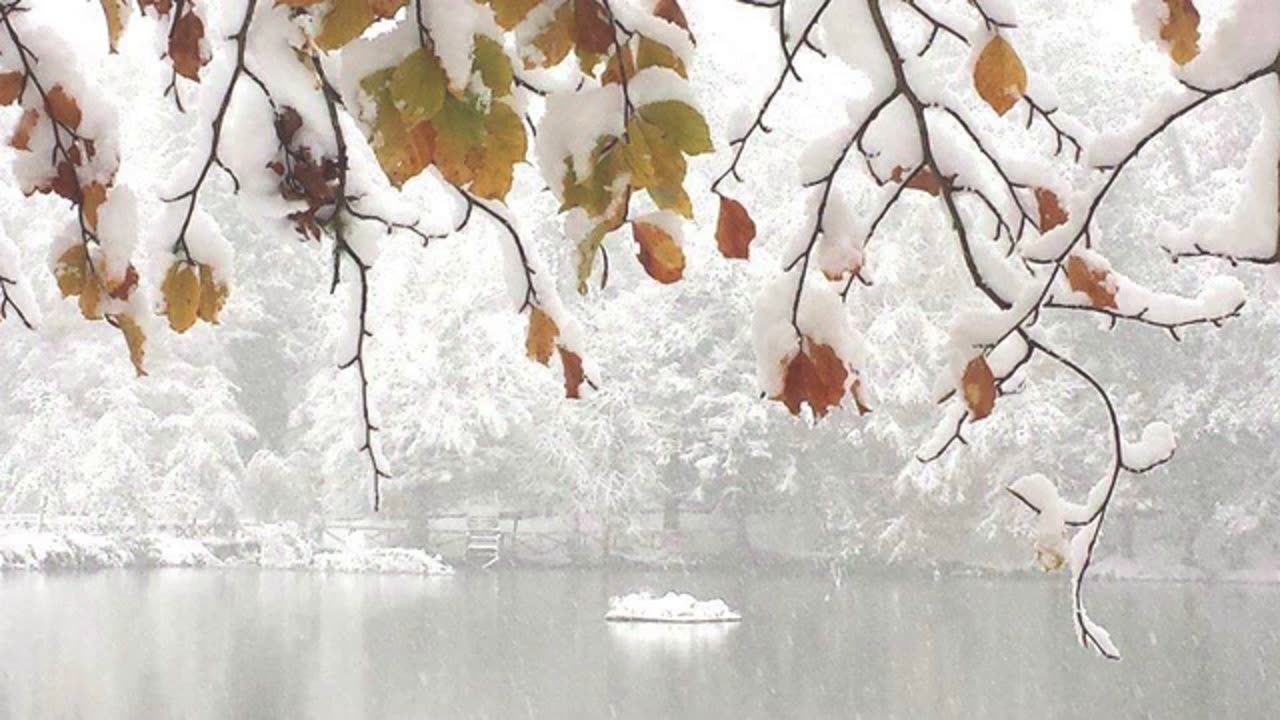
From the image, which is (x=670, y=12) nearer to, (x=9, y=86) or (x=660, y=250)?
(x=660, y=250)

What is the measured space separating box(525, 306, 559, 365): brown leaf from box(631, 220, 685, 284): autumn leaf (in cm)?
17

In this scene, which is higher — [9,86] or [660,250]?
[9,86]

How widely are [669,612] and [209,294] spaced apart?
34.7 feet

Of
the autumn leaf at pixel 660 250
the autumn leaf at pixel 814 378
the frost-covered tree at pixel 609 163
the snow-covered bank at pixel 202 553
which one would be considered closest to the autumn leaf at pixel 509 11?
the frost-covered tree at pixel 609 163

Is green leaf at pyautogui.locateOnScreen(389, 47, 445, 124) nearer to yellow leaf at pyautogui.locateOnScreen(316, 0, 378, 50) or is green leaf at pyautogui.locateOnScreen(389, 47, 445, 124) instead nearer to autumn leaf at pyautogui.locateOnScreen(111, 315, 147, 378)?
yellow leaf at pyautogui.locateOnScreen(316, 0, 378, 50)

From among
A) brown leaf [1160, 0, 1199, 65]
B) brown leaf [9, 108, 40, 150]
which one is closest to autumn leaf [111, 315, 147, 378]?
brown leaf [9, 108, 40, 150]

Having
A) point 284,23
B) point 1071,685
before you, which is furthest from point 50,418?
point 284,23

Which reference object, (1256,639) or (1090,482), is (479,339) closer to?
(1090,482)

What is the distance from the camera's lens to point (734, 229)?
0.78 m

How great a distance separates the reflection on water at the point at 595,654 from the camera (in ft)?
25.1

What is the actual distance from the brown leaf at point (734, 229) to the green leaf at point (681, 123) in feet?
0.50

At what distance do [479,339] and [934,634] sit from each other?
23.5 feet

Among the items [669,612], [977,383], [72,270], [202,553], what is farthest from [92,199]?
[202,553]

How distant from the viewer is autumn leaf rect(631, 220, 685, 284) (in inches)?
27.7
